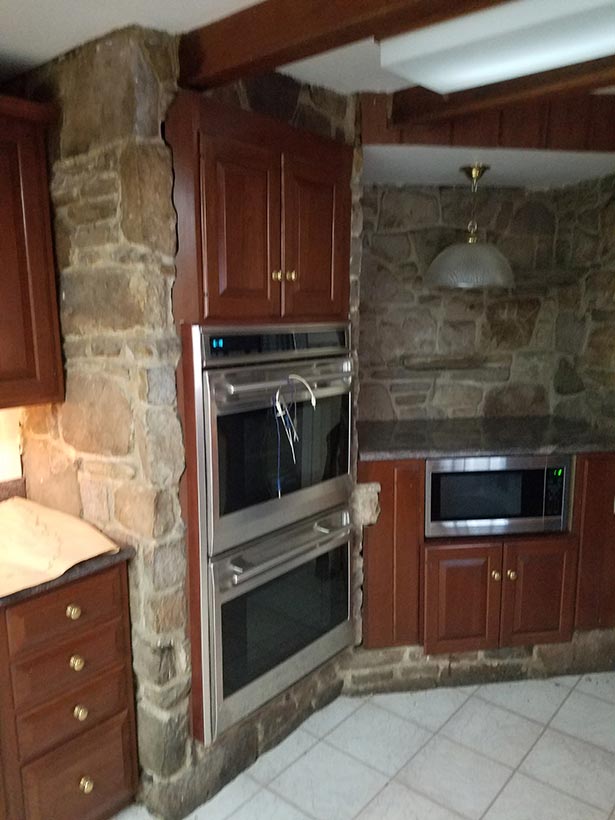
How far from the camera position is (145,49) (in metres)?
1.59

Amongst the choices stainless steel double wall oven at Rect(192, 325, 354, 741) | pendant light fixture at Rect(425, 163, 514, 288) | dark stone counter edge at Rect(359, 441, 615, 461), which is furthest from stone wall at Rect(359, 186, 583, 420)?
stainless steel double wall oven at Rect(192, 325, 354, 741)

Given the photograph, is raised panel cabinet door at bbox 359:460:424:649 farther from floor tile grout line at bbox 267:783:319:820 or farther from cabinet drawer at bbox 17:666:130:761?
cabinet drawer at bbox 17:666:130:761

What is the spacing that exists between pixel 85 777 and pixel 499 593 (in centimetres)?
160

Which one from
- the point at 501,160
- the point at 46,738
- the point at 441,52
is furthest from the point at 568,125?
A: the point at 46,738

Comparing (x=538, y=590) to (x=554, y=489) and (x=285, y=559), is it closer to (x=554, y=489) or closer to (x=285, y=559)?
(x=554, y=489)

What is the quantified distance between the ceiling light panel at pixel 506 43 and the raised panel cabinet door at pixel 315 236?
1.32 feet

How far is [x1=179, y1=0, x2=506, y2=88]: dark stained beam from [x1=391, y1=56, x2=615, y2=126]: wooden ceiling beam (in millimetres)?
595

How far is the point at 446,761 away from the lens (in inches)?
82.5

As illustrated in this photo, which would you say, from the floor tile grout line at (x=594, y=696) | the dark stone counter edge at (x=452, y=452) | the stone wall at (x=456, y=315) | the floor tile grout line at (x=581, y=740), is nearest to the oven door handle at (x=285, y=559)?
the dark stone counter edge at (x=452, y=452)

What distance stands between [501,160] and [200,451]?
1725 millimetres

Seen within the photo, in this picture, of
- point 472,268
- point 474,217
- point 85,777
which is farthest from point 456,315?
point 85,777

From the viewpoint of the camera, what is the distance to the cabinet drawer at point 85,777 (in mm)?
1652

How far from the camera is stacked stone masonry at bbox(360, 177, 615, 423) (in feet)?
9.40

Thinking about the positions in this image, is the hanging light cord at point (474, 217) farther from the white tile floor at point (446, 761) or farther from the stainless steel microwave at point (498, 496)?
the white tile floor at point (446, 761)
